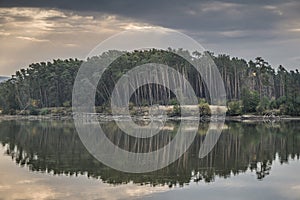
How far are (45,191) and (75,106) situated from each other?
66.3 meters

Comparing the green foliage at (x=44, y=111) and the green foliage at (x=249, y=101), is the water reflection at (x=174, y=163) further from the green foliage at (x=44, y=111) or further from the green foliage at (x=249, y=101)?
the green foliage at (x=44, y=111)

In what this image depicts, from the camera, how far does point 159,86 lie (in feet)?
252

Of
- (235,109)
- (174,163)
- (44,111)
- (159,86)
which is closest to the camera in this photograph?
(174,163)

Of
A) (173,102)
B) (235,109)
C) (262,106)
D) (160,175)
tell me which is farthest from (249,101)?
(160,175)

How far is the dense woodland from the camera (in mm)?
65000

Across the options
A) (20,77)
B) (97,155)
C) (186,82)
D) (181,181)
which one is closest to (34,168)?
(97,155)

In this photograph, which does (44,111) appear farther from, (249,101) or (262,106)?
(262,106)

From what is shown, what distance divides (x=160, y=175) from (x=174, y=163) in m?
3.53

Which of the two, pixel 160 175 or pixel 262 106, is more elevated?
pixel 262 106

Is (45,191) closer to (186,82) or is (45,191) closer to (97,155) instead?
(97,155)

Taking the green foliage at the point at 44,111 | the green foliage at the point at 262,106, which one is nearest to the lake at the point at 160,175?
the green foliage at the point at 262,106

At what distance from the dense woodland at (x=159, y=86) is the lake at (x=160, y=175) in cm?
3352

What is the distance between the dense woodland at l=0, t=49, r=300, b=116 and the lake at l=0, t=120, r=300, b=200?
33.5m

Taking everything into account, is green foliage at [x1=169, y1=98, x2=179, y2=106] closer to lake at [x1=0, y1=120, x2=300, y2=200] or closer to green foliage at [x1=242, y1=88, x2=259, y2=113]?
green foliage at [x1=242, y1=88, x2=259, y2=113]
